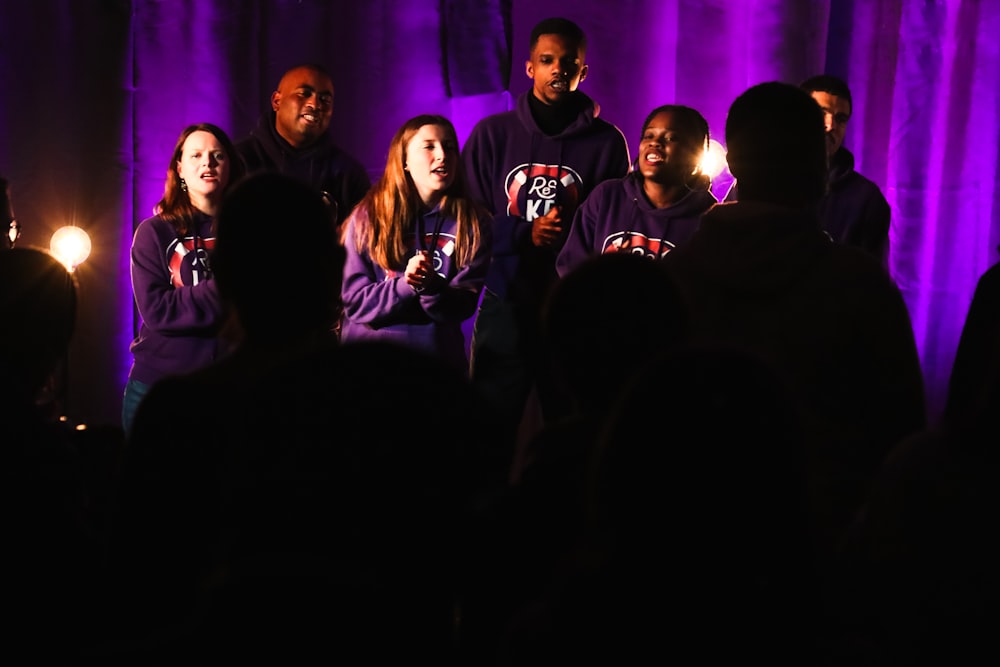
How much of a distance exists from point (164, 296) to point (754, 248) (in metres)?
2.27

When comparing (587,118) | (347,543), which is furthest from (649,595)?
(587,118)

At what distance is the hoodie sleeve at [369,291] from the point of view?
11.4ft

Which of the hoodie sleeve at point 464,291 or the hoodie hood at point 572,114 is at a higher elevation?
the hoodie hood at point 572,114

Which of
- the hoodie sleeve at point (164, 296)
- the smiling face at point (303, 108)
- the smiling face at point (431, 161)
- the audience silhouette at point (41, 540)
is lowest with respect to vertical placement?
the audience silhouette at point (41, 540)

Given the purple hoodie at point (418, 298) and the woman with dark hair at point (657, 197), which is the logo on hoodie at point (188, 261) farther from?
the woman with dark hair at point (657, 197)

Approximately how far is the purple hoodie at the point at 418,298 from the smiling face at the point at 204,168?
466mm

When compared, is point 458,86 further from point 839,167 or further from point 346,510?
point 346,510

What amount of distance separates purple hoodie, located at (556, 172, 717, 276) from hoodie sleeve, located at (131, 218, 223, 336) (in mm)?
1200

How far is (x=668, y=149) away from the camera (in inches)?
140

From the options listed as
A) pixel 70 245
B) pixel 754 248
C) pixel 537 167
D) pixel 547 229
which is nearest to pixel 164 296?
pixel 70 245

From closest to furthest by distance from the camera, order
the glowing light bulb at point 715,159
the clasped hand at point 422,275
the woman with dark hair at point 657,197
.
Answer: the clasped hand at point 422,275 → the woman with dark hair at point 657,197 → the glowing light bulb at point 715,159

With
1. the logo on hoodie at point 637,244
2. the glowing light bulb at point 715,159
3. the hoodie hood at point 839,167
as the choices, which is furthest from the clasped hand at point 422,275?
the hoodie hood at point 839,167

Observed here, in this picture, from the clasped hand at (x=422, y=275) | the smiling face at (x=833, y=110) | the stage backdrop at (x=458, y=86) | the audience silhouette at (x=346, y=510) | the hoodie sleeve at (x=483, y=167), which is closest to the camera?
the audience silhouette at (x=346, y=510)

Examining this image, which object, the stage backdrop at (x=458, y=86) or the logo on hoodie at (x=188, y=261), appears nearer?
the logo on hoodie at (x=188, y=261)
